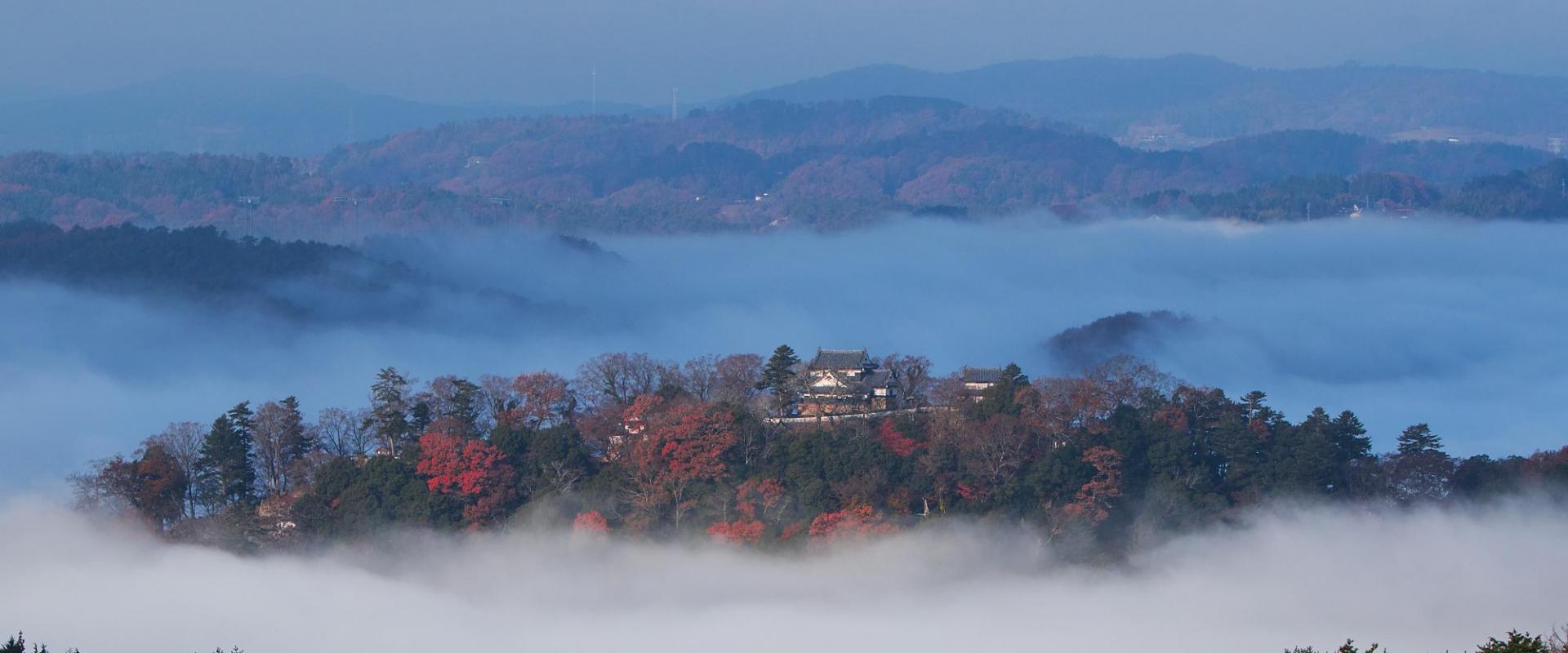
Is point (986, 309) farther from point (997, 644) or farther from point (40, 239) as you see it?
point (997, 644)

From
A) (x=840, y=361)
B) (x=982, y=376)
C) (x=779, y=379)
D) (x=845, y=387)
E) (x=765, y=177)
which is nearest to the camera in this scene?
(x=779, y=379)

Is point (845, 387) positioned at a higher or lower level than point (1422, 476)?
higher

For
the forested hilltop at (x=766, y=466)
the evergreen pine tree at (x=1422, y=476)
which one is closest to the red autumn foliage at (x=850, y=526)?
the forested hilltop at (x=766, y=466)

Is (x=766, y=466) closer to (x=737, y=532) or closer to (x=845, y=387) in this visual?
(x=737, y=532)

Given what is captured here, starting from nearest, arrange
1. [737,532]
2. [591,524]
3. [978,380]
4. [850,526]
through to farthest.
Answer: [850,526] → [737,532] → [591,524] → [978,380]

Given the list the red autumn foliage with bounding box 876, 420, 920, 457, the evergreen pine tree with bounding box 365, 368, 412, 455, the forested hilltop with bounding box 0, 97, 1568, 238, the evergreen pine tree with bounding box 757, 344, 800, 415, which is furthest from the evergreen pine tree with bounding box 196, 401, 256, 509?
A: the forested hilltop with bounding box 0, 97, 1568, 238

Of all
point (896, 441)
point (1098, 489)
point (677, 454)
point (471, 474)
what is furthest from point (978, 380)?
point (471, 474)
